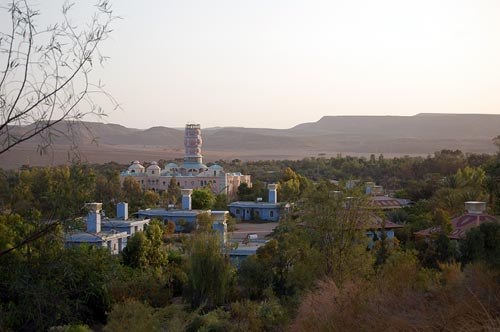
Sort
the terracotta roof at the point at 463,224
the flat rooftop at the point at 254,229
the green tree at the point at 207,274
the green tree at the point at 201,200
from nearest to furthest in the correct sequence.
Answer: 1. the green tree at the point at 207,274
2. the terracotta roof at the point at 463,224
3. the flat rooftop at the point at 254,229
4. the green tree at the point at 201,200

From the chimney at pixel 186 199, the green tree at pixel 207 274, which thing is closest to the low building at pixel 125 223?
the chimney at pixel 186 199

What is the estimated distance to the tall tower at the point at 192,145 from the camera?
55.3 metres

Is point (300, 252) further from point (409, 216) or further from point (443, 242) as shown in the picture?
point (409, 216)

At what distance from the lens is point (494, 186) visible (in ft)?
47.7

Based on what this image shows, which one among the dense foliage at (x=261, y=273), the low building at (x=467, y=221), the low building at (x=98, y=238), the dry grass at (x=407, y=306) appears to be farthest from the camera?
the low building at (x=467, y=221)

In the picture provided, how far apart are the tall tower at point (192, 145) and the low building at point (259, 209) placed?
52.3ft

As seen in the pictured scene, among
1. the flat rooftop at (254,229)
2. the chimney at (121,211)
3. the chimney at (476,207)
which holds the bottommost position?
the flat rooftop at (254,229)

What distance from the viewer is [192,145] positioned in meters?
55.3

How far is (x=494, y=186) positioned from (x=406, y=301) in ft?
21.6

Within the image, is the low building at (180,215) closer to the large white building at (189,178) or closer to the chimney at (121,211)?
the chimney at (121,211)

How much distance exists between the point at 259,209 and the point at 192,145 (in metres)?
18.1

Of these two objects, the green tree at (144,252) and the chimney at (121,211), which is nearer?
the green tree at (144,252)

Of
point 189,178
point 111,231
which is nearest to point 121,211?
point 111,231

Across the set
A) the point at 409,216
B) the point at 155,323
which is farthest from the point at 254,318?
the point at 409,216
